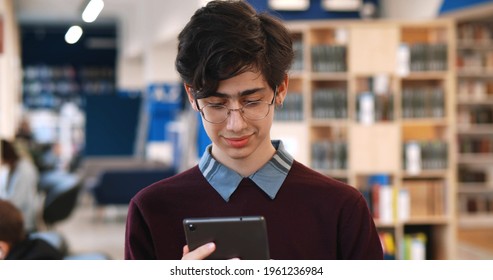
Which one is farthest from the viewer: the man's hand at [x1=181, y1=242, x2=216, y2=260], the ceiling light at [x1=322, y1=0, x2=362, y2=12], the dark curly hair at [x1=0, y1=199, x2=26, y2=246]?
the ceiling light at [x1=322, y1=0, x2=362, y2=12]

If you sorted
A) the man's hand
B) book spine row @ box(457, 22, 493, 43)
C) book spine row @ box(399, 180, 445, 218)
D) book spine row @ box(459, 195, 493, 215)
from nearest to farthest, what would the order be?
the man's hand, book spine row @ box(399, 180, 445, 218), book spine row @ box(459, 195, 493, 215), book spine row @ box(457, 22, 493, 43)

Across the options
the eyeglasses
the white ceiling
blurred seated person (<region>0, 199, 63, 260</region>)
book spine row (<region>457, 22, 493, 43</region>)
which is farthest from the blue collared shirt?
the white ceiling

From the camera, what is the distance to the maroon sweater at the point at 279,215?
105 cm

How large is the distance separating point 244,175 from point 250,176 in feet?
0.06

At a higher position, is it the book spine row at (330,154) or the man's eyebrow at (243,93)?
the man's eyebrow at (243,93)

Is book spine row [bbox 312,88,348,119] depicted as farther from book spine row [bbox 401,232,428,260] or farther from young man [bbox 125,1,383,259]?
young man [bbox 125,1,383,259]

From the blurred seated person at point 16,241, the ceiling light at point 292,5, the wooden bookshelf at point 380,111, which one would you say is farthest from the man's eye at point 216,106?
the ceiling light at point 292,5

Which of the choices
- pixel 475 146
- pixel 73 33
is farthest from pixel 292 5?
pixel 73 33

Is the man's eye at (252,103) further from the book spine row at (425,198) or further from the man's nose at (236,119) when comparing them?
the book spine row at (425,198)

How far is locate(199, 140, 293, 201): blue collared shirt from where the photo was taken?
106 centimetres

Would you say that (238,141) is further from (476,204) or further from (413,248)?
(476,204)

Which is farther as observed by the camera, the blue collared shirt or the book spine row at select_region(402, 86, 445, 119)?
the book spine row at select_region(402, 86, 445, 119)

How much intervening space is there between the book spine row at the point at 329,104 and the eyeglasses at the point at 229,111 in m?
4.48

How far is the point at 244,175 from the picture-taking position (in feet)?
3.59
